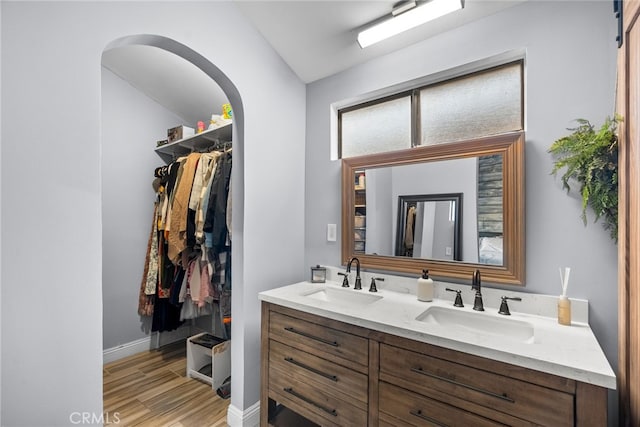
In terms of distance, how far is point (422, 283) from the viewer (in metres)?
1.62

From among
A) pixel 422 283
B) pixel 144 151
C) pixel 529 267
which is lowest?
pixel 422 283

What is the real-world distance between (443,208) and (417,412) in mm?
1036

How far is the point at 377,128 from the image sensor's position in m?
2.08

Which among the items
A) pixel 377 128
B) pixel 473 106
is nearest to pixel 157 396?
pixel 377 128

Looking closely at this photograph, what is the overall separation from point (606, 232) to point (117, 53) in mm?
3434

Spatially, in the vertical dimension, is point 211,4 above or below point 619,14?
above

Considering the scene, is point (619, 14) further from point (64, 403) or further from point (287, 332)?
point (64, 403)

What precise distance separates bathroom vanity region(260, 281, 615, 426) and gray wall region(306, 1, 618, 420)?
20 cm

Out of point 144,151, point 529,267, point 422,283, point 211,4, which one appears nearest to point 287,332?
point 422,283

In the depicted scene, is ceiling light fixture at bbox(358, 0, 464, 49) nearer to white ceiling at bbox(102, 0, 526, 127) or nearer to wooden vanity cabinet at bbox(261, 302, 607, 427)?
white ceiling at bbox(102, 0, 526, 127)

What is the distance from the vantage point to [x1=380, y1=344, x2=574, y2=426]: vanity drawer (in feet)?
3.11

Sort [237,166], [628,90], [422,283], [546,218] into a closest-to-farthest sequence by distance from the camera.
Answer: [628,90]
[546,218]
[422,283]
[237,166]

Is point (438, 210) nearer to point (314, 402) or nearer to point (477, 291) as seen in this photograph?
point (477, 291)

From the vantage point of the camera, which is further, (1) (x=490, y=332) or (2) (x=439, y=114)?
(2) (x=439, y=114)
